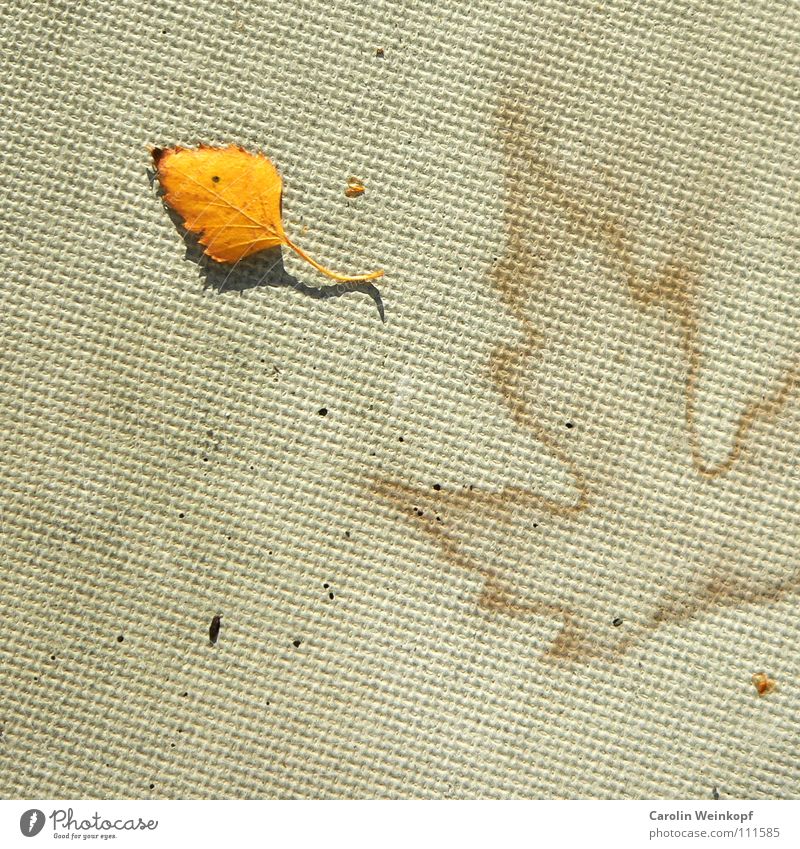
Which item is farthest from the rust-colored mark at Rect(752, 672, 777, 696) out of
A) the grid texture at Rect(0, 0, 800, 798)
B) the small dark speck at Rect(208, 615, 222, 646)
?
the small dark speck at Rect(208, 615, 222, 646)

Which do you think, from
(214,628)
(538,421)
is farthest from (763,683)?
(214,628)

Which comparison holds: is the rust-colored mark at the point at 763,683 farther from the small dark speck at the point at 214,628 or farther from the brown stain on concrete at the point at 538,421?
the small dark speck at the point at 214,628

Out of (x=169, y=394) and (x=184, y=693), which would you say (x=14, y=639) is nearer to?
(x=184, y=693)

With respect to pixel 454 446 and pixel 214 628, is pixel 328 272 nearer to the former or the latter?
pixel 454 446

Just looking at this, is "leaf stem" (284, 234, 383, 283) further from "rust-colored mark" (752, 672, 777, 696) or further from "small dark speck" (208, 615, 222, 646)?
"rust-colored mark" (752, 672, 777, 696)

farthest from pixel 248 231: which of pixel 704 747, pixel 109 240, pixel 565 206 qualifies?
pixel 704 747

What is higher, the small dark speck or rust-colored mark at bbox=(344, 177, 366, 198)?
rust-colored mark at bbox=(344, 177, 366, 198)
